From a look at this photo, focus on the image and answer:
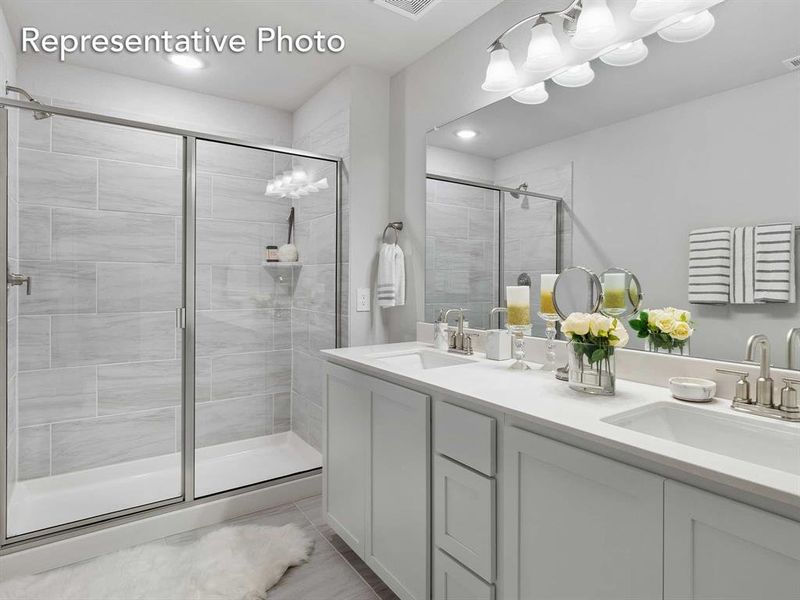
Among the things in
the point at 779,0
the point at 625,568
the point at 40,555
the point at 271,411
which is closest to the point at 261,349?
the point at 271,411

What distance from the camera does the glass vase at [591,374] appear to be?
4.13 ft

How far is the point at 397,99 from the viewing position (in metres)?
2.59

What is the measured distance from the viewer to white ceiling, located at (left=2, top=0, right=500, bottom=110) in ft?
6.55

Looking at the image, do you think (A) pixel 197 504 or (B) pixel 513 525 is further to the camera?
(A) pixel 197 504

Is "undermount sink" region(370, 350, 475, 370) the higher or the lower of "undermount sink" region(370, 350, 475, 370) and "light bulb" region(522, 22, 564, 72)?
the lower

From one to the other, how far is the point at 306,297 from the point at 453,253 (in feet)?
3.09

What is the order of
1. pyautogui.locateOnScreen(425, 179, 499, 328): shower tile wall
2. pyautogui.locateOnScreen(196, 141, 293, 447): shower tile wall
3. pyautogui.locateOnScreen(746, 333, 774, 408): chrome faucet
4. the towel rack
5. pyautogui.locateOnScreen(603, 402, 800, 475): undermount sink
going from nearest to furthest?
1. pyautogui.locateOnScreen(603, 402, 800, 475): undermount sink
2. pyautogui.locateOnScreen(746, 333, 774, 408): chrome faucet
3. pyautogui.locateOnScreen(425, 179, 499, 328): shower tile wall
4. pyautogui.locateOnScreen(196, 141, 293, 447): shower tile wall
5. the towel rack

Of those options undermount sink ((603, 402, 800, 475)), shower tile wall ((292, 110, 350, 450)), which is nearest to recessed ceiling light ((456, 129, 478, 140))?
shower tile wall ((292, 110, 350, 450))

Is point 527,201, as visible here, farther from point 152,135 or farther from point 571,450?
point 152,135

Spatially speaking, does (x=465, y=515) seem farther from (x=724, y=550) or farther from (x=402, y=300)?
(x=402, y=300)

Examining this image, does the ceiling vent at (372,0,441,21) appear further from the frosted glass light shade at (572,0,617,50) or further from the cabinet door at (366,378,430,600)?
the cabinet door at (366,378,430,600)

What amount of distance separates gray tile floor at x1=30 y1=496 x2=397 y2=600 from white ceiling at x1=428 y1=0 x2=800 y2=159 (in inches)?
72.1

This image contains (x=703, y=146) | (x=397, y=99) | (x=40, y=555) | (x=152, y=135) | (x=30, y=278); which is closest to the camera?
(x=703, y=146)

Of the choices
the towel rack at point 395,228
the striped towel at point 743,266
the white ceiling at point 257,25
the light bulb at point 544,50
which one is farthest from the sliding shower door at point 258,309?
the striped towel at point 743,266
